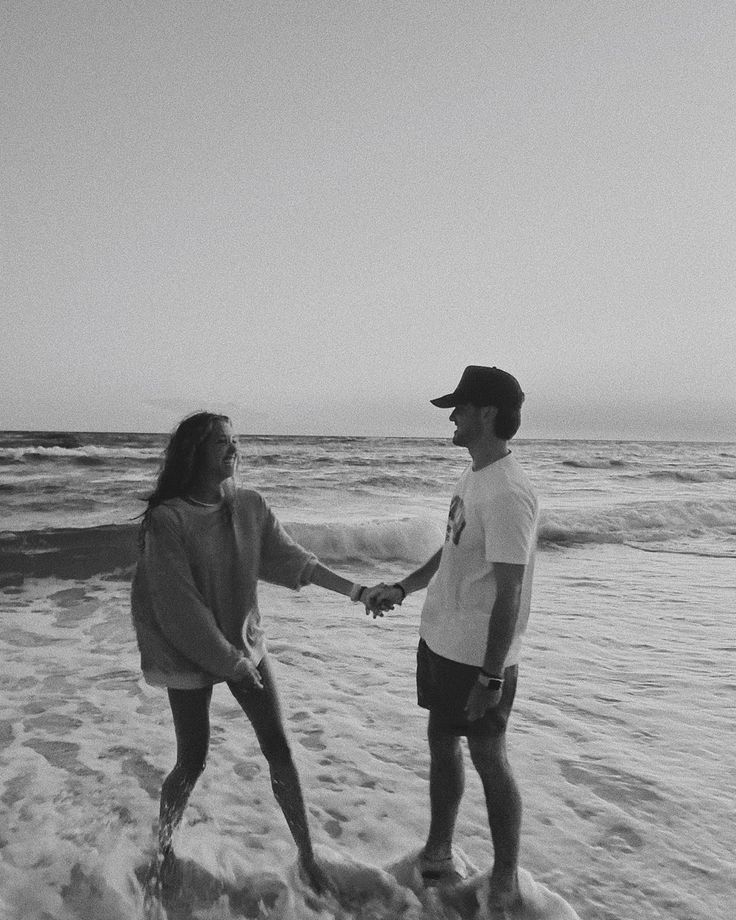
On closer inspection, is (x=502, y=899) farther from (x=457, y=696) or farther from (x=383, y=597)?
(x=383, y=597)

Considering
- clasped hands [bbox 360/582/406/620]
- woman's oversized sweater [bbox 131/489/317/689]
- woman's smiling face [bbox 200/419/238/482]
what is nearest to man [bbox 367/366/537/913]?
clasped hands [bbox 360/582/406/620]

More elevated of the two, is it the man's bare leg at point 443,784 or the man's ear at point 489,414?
the man's ear at point 489,414

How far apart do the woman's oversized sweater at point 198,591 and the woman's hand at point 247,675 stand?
27 millimetres

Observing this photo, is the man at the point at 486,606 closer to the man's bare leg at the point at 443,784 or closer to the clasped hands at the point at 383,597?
the man's bare leg at the point at 443,784

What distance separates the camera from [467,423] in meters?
2.66

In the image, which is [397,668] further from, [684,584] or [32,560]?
[32,560]

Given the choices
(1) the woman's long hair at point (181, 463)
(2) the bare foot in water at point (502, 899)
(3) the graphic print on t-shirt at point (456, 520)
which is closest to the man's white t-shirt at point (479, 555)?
(3) the graphic print on t-shirt at point (456, 520)

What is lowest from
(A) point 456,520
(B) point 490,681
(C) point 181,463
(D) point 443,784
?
(D) point 443,784

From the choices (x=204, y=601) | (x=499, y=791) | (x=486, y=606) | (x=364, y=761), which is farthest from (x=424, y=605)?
(x=364, y=761)

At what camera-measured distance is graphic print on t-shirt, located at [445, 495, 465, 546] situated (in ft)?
8.58

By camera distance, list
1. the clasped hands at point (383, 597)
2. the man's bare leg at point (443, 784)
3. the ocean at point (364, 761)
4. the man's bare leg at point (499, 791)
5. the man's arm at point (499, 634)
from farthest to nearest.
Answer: the clasped hands at point (383, 597), the ocean at point (364, 761), the man's bare leg at point (443, 784), the man's bare leg at point (499, 791), the man's arm at point (499, 634)

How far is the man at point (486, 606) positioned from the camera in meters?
2.42

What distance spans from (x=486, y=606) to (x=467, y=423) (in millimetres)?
692

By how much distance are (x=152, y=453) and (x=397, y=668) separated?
31841mm
